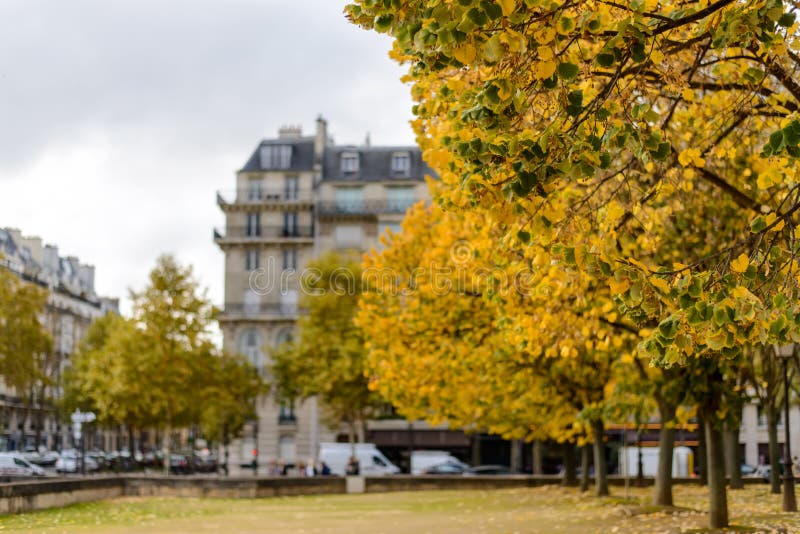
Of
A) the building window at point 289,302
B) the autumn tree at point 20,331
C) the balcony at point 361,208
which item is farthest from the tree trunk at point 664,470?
the autumn tree at point 20,331

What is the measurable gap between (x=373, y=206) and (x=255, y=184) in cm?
903

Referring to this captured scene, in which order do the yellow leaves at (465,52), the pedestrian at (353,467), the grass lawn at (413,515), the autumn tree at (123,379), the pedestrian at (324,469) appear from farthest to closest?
1. the pedestrian at (324,469)
2. the pedestrian at (353,467)
3. the autumn tree at (123,379)
4. the grass lawn at (413,515)
5. the yellow leaves at (465,52)

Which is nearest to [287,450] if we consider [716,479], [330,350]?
[330,350]

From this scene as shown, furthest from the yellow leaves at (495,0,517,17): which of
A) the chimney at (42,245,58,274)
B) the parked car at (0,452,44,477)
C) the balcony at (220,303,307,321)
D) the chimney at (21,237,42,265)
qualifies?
the chimney at (42,245,58,274)

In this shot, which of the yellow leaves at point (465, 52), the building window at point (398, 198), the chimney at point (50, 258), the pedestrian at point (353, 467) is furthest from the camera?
the chimney at point (50, 258)

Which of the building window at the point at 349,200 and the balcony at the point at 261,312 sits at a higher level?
the building window at the point at 349,200

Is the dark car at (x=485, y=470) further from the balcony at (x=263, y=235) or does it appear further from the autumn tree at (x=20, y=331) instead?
the autumn tree at (x=20, y=331)

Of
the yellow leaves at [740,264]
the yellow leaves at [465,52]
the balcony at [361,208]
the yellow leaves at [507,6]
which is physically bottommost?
the yellow leaves at [740,264]

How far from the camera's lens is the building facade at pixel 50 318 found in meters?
95.4

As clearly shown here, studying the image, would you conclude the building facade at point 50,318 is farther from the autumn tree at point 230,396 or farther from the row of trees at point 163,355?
the row of trees at point 163,355

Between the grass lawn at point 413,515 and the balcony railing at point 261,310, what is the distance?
120ft

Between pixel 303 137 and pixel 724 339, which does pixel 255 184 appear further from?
pixel 724 339

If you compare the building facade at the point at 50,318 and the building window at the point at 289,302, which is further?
the building facade at the point at 50,318

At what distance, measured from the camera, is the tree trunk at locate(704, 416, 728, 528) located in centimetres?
1703
